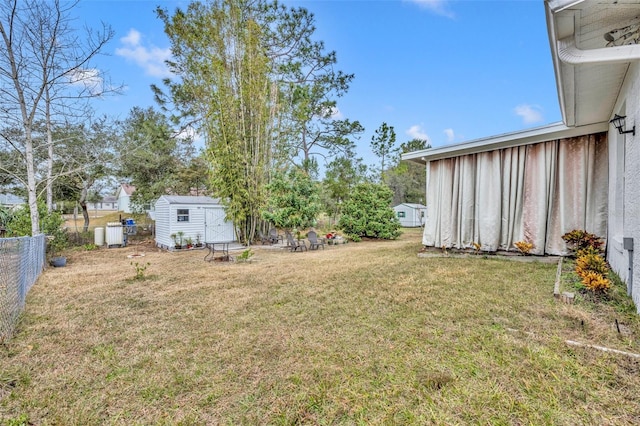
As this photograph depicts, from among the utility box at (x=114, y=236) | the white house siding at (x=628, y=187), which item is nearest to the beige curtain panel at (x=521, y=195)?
the white house siding at (x=628, y=187)

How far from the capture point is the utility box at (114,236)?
11.9m

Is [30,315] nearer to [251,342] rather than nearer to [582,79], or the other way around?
[251,342]

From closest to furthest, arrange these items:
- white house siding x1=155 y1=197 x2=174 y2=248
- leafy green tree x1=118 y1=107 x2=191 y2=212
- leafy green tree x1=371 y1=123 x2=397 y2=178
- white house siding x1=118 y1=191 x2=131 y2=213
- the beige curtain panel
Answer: the beige curtain panel, white house siding x1=155 y1=197 x2=174 y2=248, leafy green tree x1=118 y1=107 x2=191 y2=212, leafy green tree x1=371 y1=123 x2=397 y2=178, white house siding x1=118 y1=191 x2=131 y2=213

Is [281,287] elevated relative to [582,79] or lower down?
lower down

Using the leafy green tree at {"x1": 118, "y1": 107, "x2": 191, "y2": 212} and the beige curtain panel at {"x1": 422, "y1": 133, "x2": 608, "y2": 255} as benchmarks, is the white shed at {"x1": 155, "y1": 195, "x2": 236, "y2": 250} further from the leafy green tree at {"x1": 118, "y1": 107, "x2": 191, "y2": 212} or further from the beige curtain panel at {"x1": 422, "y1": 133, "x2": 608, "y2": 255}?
the beige curtain panel at {"x1": 422, "y1": 133, "x2": 608, "y2": 255}

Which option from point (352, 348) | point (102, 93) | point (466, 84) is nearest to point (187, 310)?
point (352, 348)

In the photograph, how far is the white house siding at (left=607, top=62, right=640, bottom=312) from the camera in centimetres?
304

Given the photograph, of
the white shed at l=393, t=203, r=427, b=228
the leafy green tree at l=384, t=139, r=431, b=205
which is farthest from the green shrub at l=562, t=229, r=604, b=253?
the leafy green tree at l=384, t=139, r=431, b=205

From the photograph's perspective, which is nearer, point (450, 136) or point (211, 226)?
point (211, 226)

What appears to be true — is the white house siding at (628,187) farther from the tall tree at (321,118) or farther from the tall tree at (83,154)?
the tall tree at (321,118)

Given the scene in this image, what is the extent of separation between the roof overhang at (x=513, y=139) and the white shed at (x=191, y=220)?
845cm

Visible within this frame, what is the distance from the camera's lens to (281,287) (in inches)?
196

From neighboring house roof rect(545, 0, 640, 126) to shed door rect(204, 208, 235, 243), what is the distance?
11429 millimetres

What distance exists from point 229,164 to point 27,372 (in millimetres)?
9697
